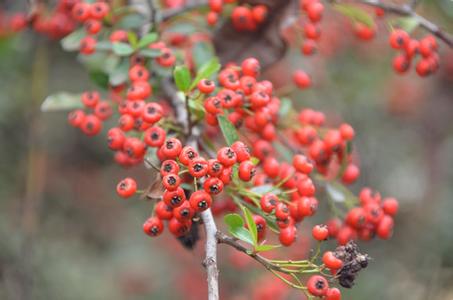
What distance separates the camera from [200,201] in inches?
82.5

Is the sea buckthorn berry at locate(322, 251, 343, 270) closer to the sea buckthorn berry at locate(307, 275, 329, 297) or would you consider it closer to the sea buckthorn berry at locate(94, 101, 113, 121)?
the sea buckthorn berry at locate(307, 275, 329, 297)

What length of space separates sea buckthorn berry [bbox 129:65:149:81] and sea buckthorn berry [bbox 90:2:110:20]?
1.38 feet

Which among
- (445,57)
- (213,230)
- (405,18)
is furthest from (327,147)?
(445,57)

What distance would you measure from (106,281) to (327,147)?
3.52 metres

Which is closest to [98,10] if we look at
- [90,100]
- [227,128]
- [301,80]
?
[90,100]

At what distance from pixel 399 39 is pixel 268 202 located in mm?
1339

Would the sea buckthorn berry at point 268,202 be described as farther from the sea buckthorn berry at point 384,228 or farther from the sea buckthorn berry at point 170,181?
the sea buckthorn berry at point 384,228

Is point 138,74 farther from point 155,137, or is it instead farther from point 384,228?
point 384,228

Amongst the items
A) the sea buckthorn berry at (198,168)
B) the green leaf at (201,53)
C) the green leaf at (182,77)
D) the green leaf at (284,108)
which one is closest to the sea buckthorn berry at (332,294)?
the sea buckthorn berry at (198,168)

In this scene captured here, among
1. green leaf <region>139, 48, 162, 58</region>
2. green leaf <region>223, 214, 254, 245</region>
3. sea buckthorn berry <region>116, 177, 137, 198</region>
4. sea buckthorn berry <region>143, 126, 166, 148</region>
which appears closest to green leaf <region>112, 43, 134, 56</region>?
→ green leaf <region>139, 48, 162, 58</region>

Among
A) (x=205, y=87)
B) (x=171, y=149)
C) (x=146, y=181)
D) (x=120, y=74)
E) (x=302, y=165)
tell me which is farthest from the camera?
(x=146, y=181)

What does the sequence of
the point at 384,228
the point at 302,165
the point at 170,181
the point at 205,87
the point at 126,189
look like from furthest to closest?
the point at 384,228 < the point at 302,165 < the point at 205,87 < the point at 126,189 < the point at 170,181

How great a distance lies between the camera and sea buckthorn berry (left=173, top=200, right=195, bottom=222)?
221cm

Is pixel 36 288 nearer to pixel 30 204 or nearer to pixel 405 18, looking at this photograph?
pixel 30 204
